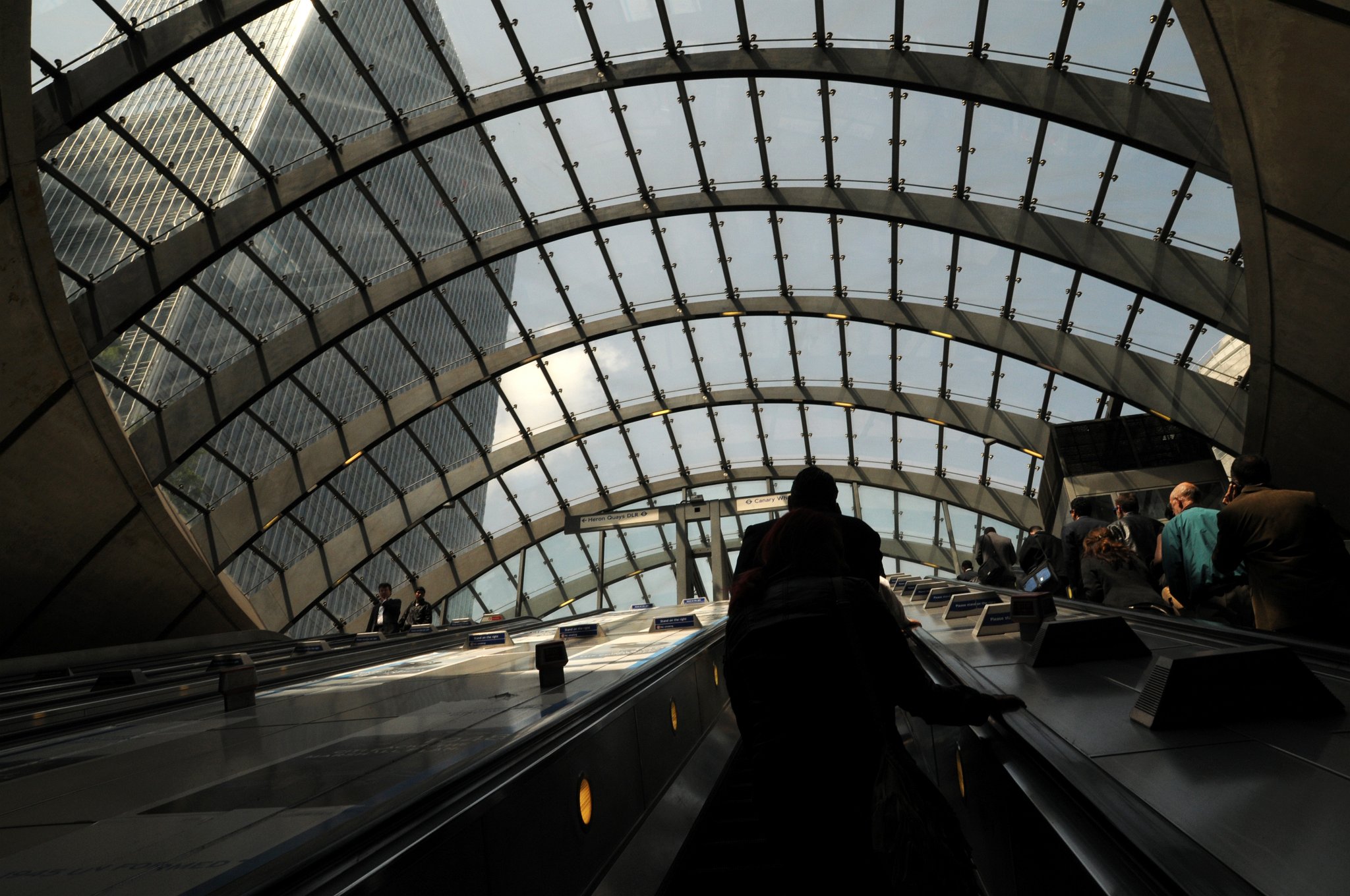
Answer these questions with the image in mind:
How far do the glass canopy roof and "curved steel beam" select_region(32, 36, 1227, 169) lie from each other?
109 millimetres

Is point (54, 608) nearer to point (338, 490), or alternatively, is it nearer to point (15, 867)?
point (338, 490)

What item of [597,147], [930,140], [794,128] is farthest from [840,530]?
[597,147]

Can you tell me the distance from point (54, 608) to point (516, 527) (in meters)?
19.4

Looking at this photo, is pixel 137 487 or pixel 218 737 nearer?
pixel 218 737

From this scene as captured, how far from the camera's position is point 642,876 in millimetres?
3951

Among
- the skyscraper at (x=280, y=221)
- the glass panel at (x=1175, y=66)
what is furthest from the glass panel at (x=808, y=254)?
the glass panel at (x=1175, y=66)

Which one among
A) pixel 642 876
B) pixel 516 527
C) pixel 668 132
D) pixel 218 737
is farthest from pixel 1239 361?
pixel 516 527

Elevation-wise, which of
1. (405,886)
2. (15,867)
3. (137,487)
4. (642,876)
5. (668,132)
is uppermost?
(668,132)

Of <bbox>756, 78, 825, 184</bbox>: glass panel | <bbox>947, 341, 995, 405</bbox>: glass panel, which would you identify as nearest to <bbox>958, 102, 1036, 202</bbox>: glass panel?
<bbox>756, 78, 825, 184</bbox>: glass panel

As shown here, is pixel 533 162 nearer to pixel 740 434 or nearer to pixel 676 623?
pixel 740 434

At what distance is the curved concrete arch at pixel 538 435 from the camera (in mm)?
22719

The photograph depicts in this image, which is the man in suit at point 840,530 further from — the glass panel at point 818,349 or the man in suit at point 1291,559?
the glass panel at point 818,349

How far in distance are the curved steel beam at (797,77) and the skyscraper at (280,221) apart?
0.81 meters

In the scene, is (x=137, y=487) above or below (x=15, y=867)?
above
